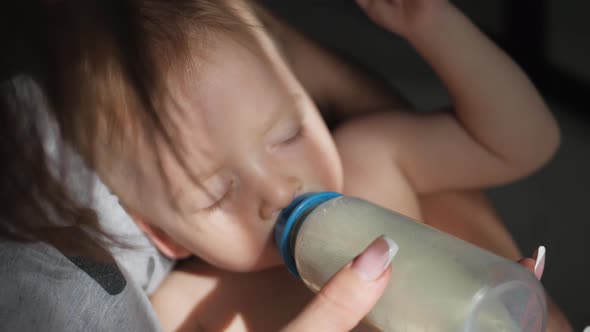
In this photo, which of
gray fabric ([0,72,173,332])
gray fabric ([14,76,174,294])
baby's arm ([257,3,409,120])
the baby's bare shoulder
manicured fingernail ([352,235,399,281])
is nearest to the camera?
manicured fingernail ([352,235,399,281])

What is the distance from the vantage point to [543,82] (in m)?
1.28

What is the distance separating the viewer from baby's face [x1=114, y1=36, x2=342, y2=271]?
2.20 ft

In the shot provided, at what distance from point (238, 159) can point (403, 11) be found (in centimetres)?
30

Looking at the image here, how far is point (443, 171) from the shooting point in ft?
2.94

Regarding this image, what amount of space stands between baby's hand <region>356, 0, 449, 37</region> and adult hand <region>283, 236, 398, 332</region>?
39cm

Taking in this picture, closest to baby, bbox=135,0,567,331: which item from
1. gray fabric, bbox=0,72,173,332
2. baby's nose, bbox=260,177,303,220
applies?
baby's nose, bbox=260,177,303,220

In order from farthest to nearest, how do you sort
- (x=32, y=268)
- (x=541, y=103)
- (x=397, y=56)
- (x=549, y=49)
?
(x=397, y=56) < (x=549, y=49) < (x=541, y=103) < (x=32, y=268)

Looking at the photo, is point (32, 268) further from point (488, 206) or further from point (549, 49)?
point (549, 49)

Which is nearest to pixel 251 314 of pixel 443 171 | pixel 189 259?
pixel 189 259

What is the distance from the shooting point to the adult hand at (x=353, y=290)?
0.50 meters

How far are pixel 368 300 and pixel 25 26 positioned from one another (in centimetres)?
41

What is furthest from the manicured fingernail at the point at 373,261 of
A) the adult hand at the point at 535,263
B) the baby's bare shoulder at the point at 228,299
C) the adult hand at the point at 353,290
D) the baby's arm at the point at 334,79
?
the baby's arm at the point at 334,79

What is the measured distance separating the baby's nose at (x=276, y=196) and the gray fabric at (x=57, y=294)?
0.17 metres

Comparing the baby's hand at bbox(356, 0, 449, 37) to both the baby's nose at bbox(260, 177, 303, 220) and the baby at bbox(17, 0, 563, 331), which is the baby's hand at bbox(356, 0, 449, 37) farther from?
the baby's nose at bbox(260, 177, 303, 220)
